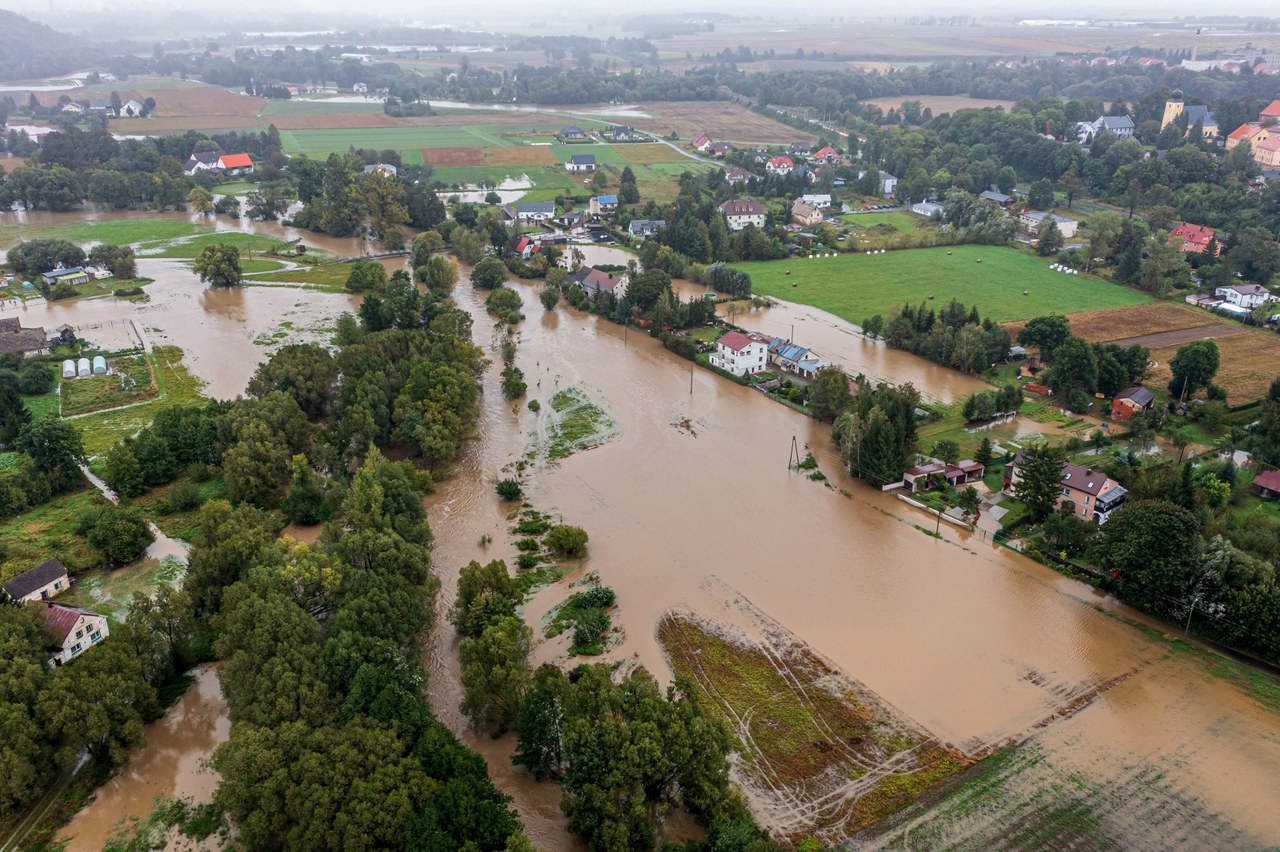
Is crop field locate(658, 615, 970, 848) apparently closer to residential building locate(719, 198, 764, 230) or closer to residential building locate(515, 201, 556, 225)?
→ residential building locate(719, 198, 764, 230)

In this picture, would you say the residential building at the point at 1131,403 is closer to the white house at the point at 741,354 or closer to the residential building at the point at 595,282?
the white house at the point at 741,354

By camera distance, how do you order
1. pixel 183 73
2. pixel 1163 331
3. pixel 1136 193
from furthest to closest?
pixel 183 73, pixel 1136 193, pixel 1163 331

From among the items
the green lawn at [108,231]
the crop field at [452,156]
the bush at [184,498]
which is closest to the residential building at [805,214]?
the crop field at [452,156]

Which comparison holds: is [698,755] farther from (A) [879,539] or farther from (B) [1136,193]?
(B) [1136,193]

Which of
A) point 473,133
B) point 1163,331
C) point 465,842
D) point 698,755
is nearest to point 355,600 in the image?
point 465,842

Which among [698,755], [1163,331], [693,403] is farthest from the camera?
[1163,331]

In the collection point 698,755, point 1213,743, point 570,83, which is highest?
point 570,83

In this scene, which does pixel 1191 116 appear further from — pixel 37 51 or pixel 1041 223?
pixel 37 51
